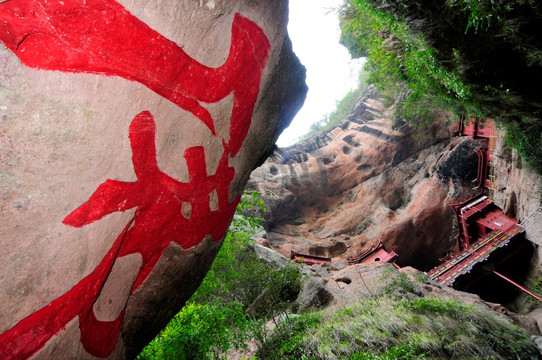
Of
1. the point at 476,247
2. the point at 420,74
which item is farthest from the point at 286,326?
the point at 476,247

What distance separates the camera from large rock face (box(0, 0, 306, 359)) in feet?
6.04

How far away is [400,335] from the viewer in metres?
4.94

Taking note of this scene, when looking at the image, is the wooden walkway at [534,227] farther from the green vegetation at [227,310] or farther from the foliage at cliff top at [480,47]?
the green vegetation at [227,310]

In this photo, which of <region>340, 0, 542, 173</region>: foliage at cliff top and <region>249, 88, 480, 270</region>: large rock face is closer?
<region>340, 0, 542, 173</region>: foliage at cliff top

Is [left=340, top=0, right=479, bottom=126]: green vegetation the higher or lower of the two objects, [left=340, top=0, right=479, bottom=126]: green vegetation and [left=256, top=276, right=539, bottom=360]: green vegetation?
the higher

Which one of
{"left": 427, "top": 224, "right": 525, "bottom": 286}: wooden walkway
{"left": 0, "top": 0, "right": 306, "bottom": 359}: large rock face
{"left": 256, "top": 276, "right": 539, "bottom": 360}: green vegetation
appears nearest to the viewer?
{"left": 0, "top": 0, "right": 306, "bottom": 359}: large rock face

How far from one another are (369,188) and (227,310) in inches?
687

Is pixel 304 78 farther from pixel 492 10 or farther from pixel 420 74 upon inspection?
pixel 420 74

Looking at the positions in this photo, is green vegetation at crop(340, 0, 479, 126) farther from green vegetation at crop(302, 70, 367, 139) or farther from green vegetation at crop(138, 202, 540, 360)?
green vegetation at crop(302, 70, 367, 139)

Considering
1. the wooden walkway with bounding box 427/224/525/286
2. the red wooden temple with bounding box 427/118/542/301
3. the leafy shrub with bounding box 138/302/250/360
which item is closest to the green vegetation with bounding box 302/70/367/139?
the red wooden temple with bounding box 427/118/542/301

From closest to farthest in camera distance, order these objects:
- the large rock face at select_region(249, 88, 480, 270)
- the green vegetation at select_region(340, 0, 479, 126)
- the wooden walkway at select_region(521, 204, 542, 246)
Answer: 1. the green vegetation at select_region(340, 0, 479, 126)
2. the wooden walkway at select_region(521, 204, 542, 246)
3. the large rock face at select_region(249, 88, 480, 270)

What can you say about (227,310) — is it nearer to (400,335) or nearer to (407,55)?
(400,335)

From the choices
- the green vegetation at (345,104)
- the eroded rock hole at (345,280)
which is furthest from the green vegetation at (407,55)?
the green vegetation at (345,104)

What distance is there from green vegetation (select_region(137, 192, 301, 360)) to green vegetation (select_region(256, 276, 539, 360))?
685mm
